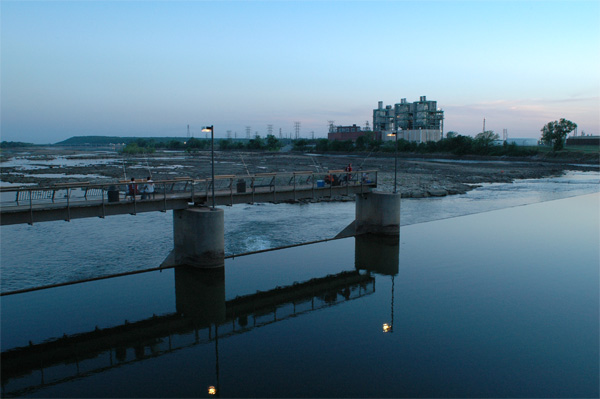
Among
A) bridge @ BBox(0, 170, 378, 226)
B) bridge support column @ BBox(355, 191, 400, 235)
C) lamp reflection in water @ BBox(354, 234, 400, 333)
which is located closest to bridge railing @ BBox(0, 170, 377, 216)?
bridge @ BBox(0, 170, 378, 226)

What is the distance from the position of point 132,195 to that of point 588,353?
72.5 feet

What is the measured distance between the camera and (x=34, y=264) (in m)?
28.0

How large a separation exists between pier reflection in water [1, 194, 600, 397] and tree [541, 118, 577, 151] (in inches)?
5642

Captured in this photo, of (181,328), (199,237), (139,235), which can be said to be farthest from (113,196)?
(139,235)

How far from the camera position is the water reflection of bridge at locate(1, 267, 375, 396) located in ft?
54.8

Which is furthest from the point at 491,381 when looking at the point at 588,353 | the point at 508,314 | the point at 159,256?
the point at 159,256

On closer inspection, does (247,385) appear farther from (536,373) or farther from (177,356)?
(536,373)

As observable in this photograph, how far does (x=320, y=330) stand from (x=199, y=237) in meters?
9.48

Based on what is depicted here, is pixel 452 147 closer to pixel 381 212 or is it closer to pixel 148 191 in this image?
pixel 381 212

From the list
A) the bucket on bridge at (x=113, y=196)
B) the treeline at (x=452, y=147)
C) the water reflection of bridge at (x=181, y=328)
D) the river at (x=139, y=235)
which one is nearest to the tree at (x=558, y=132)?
the treeline at (x=452, y=147)

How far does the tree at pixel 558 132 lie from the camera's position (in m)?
157

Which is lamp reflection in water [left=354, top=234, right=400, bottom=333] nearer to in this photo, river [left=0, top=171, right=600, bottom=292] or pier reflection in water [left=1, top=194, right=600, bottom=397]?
pier reflection in water [left=1, top=194, right=600, bottom=397]

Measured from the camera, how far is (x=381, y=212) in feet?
117

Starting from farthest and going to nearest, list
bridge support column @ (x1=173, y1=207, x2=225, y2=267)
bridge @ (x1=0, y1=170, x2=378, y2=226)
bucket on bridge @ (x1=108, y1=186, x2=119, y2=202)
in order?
1. bridge support column @ (x1=173, y1=207, x2=225, y2=267)
2. bucket on bridge @ (x1=108, y1=186, x2=119, y2=202)
3. bridge @ (x1=0, y1=170, x2=378, y2=226)
